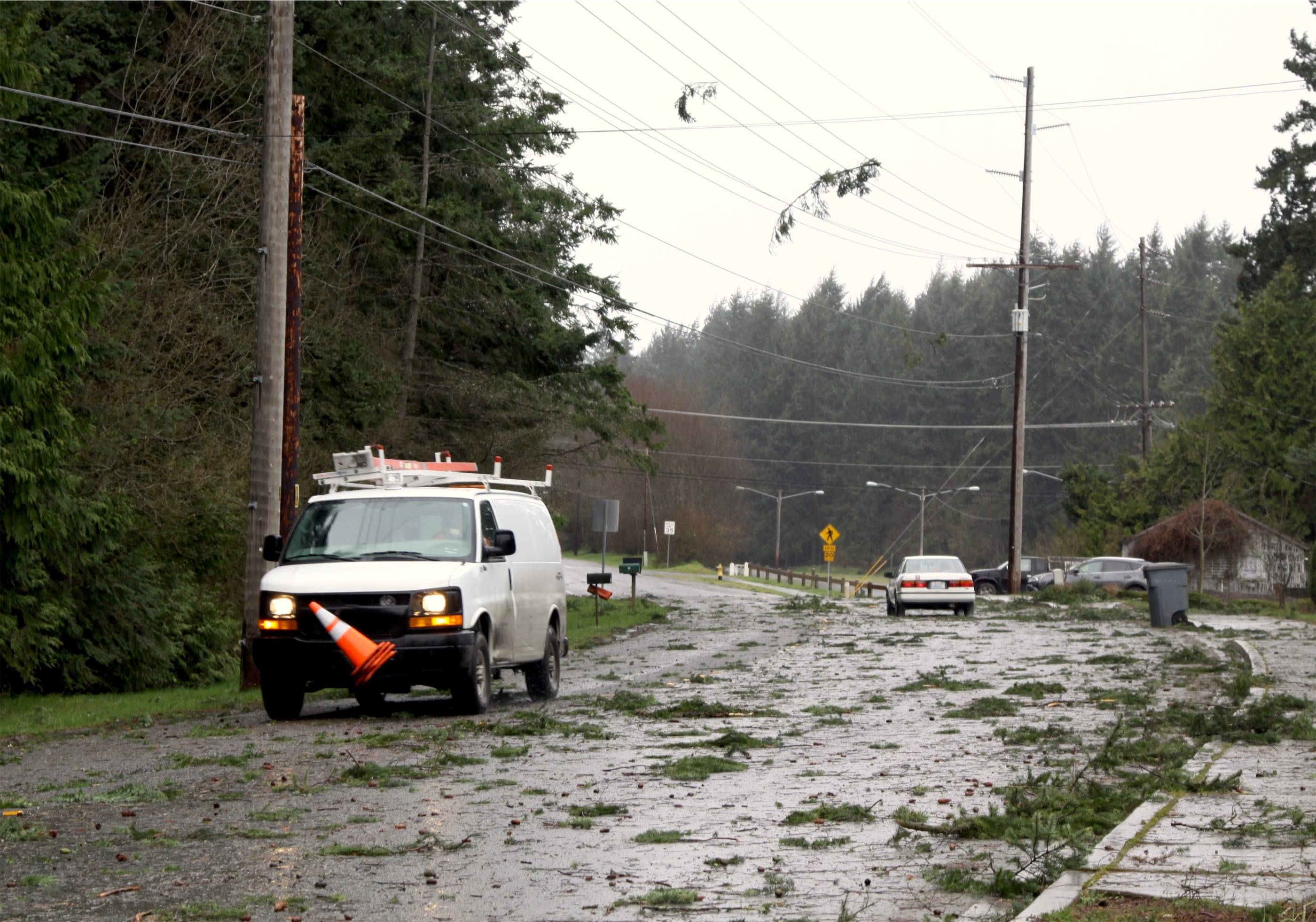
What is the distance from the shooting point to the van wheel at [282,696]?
15266 millimetres

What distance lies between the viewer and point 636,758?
12141 millimetres

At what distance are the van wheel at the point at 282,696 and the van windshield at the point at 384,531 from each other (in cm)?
121

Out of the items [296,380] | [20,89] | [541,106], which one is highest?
[541,106]

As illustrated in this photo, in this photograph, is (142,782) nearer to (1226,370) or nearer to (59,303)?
(59,303)

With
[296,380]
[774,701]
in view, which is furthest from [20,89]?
[774,701]

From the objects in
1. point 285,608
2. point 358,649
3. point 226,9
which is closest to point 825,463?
point 226,9

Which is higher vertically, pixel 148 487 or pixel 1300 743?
pixel 148 487

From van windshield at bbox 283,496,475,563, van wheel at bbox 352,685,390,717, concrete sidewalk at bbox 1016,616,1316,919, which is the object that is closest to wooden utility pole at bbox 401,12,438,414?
van windshield at bbox 283,496,475,563

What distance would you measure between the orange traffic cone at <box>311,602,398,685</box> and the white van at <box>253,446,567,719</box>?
0.10 m

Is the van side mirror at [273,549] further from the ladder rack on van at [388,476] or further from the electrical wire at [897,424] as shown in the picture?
the electrical wire at [897,424]

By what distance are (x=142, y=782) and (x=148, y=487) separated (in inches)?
507

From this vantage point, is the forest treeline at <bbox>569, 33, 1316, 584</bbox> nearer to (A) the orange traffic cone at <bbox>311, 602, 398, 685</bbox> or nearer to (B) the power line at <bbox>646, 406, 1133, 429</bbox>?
(B) the power line at <bbox>646, 406, 1133, 429</bbox>

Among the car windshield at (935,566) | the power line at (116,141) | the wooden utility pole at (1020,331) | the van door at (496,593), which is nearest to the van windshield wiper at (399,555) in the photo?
the van door at (496,593)

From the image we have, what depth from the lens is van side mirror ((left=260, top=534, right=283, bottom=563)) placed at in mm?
16438
